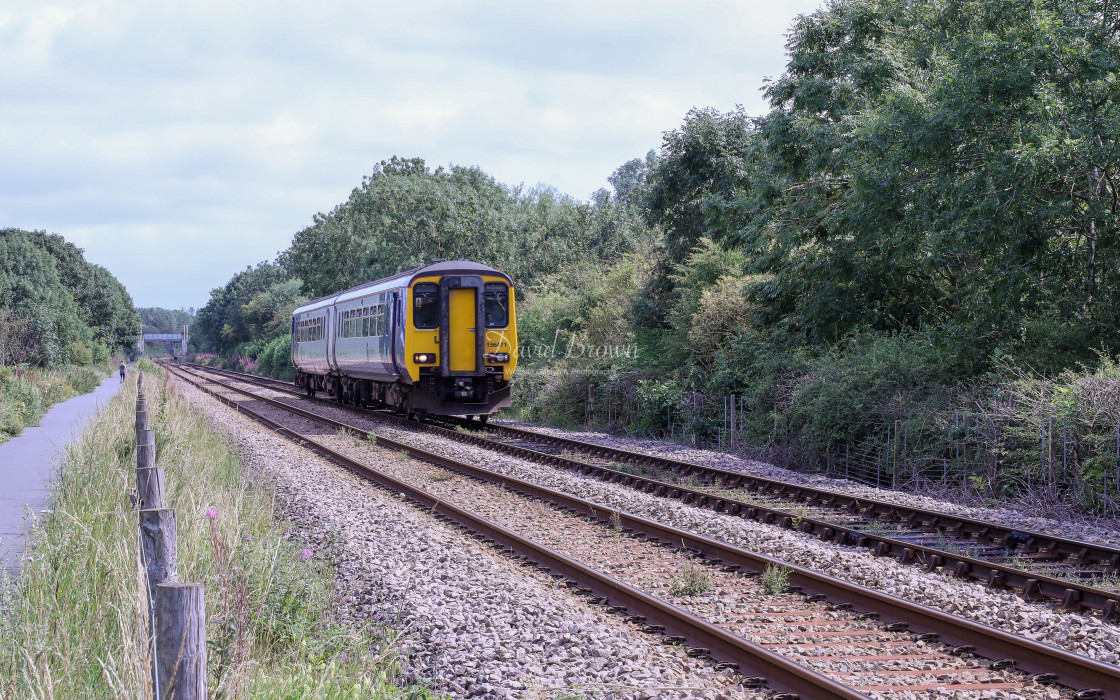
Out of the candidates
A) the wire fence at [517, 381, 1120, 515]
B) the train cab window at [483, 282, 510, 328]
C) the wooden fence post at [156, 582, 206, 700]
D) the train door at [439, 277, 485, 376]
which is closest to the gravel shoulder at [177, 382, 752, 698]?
the wooden fence post at [156, 582, 206, 700]

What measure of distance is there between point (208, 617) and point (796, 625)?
11.7 ft

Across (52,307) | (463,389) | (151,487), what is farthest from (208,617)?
(52,307)

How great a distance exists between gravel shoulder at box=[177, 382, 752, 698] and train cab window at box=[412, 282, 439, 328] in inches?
394

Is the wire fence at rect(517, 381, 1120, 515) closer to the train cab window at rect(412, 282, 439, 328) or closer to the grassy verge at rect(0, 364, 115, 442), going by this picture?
the train cab window at rect(412, 282, 439, 328)

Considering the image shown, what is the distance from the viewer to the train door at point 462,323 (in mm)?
19656

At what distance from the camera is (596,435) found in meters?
19.1

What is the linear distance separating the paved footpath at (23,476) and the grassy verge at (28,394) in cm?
29

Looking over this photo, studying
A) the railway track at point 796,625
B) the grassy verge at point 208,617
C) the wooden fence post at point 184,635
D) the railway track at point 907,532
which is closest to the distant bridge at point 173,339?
the railway track at point 907,532

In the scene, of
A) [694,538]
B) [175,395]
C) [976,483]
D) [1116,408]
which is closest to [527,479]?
[694,538]

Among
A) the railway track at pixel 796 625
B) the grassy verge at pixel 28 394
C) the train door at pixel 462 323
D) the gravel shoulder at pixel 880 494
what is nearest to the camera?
the railway track at pixel 796 625

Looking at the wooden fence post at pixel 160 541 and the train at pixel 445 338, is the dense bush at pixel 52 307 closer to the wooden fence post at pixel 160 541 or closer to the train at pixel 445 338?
the train at pixel 445 338

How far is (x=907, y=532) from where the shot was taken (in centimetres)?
866

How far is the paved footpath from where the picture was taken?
26.1ft

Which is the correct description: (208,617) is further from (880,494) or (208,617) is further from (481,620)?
(880,494)
